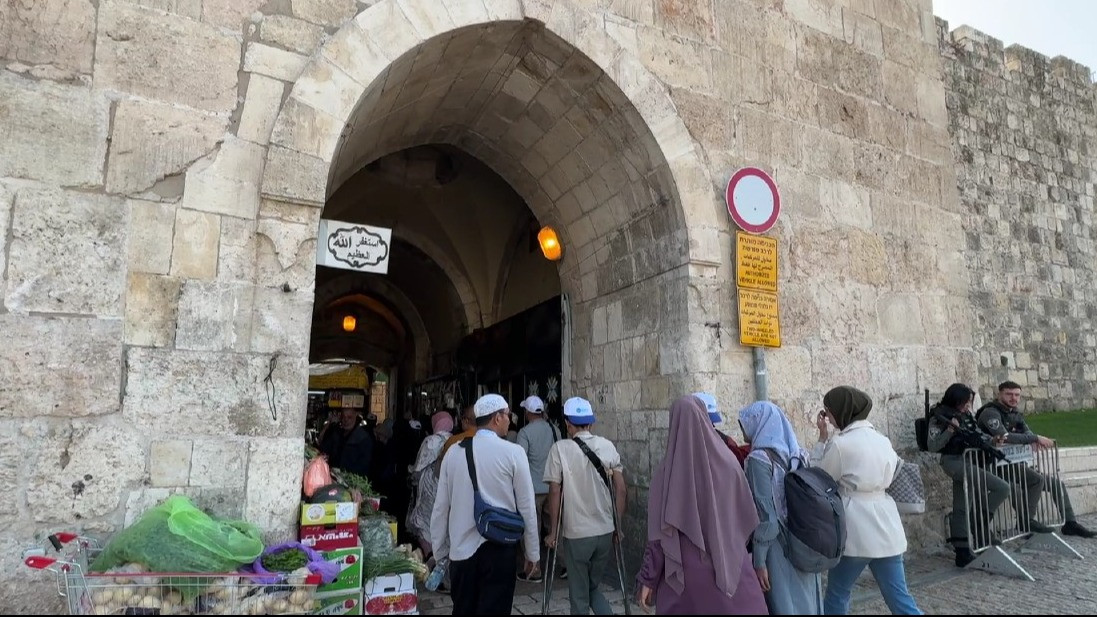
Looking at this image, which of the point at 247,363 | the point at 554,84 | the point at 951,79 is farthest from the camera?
the point at 951,79

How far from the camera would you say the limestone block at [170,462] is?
3.14 metres

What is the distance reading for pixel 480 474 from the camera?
10.3 feet

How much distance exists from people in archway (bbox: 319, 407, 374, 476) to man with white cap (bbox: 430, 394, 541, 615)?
10.8 ft

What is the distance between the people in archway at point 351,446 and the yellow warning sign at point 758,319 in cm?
376

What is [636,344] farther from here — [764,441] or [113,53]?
[113,53]

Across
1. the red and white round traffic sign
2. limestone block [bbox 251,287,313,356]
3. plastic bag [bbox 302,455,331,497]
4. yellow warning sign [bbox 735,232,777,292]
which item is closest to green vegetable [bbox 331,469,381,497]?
plastic bag [bbox 302,455,331,497]

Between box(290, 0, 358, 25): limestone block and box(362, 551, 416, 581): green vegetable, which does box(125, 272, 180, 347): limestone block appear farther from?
box(290, 0, 358, 25): limestone block

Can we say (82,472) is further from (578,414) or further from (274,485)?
(578,414)

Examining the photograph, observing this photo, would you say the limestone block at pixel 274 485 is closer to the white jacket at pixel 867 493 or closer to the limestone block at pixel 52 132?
the limestone block at pixel 52 132

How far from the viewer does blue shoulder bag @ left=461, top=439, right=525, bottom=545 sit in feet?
9.92

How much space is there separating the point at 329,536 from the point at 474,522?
85cm

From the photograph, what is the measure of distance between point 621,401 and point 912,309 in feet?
9.20

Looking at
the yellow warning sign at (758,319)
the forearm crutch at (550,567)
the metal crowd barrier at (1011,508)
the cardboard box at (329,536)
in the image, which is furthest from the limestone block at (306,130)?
the metal crowd barrier at (1011,508)

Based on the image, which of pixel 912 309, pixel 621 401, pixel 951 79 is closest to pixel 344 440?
pixel 621 401
